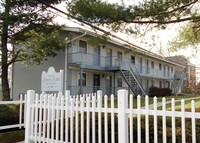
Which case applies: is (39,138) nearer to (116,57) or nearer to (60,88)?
(60,88)

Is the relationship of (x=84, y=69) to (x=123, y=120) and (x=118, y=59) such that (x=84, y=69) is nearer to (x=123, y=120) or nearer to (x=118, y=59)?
(x=118, y=59)

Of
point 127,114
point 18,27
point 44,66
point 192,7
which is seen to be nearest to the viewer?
point 127,114

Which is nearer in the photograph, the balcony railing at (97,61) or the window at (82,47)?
the balcony railing at (97,61)

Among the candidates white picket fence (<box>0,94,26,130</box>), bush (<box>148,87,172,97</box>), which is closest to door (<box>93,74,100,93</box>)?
bush (<box>148,87,172,97</box>)

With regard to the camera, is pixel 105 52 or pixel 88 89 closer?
pixel 88 89

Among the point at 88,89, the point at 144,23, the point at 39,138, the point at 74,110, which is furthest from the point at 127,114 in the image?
the point at 88,89

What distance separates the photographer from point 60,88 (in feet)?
29.0

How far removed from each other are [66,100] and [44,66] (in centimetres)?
1686

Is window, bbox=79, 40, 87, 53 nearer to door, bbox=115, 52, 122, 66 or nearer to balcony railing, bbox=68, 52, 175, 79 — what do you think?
balcony railing, bbox=68, 52, 175, 79

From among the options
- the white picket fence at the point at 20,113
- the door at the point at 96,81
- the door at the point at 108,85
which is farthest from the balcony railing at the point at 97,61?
the white picket fence at the point at 20,113

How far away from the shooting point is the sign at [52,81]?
893 centimetres

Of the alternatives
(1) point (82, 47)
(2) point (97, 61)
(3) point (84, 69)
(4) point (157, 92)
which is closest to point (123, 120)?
(3) point (84, 69)

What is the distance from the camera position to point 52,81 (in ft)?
30.0

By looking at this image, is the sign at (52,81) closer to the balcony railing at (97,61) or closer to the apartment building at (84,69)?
the apartment building at (84,69)
